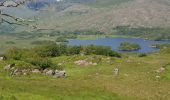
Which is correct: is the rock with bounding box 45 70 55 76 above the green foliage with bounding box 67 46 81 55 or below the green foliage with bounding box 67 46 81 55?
above

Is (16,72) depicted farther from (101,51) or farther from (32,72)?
(101,51)

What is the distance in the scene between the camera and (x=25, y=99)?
43688mm

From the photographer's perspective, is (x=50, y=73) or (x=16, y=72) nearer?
(x=16, y=72)

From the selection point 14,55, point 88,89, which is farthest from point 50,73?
point 14,55

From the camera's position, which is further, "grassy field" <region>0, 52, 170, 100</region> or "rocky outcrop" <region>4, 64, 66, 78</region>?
"rocky outcrop" <region>4, 64, 66, 78</region>

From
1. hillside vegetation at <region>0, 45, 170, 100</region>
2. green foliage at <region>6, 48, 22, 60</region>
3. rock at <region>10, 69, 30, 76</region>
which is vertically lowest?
green foliage at <region>6, 48, 22, 60</region>

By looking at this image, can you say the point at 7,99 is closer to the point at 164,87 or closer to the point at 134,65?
the point at 164,87

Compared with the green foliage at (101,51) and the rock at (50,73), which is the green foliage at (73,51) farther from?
the rock at (50,73)

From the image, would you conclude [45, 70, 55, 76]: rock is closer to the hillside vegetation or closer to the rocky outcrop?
the rocky outcrop

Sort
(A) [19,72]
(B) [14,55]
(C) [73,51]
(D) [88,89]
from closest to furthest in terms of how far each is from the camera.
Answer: (D) [88,89]
(A) [19,72]
(B) [14,55]
(C) [73,51]

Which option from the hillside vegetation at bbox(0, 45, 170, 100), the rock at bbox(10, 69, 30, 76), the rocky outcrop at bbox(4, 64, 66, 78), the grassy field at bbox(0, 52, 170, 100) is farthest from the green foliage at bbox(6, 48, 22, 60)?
the grassy field at bbox(0, 52, 170, 100)

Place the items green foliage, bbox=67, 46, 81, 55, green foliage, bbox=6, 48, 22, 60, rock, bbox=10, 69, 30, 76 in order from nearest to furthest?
1. rock, bbox=10, 69, 30, 76
2. green foliage, bbox=6, 48, 22, 60
3. green foliage, bbox=67, 46, 81, 55

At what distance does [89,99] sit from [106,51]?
359 feet

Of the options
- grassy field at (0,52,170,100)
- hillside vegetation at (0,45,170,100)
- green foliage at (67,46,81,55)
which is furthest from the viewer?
green foliage at (67,46,81,55)
